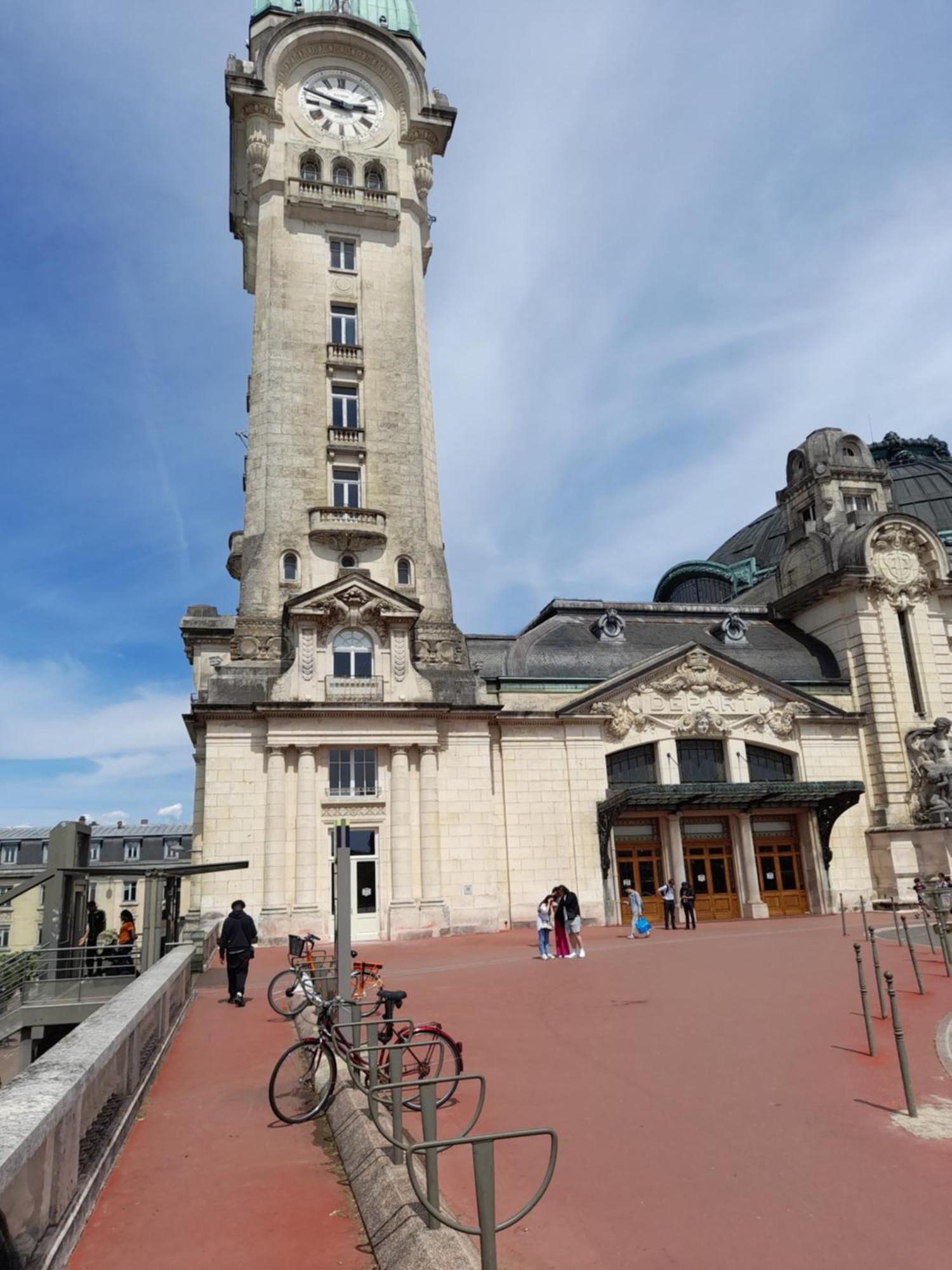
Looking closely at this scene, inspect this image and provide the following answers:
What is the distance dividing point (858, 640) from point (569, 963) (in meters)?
24.5

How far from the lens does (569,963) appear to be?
21234 mm

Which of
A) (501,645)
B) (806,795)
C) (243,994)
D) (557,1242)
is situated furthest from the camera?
(501,645)

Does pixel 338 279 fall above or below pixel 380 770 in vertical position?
above

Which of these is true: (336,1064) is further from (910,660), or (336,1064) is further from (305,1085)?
(910,660)

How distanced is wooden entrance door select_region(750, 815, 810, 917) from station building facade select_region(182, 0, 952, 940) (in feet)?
0.33

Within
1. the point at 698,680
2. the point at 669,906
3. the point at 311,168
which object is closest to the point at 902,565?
the point at 698,680

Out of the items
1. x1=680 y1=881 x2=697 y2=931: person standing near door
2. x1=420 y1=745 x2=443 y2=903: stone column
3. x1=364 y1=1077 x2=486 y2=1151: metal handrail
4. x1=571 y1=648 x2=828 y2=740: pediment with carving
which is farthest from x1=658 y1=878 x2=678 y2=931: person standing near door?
x1=364 y1=1077 x2=486 y2=1151: metal handrail

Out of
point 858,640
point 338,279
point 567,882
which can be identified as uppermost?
point 338,279

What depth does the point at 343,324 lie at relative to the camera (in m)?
38.7

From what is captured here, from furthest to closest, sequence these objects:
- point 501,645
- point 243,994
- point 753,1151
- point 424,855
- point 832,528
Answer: point 832,528, point 501,645, point 424,855, point 243,994, point 753,1151

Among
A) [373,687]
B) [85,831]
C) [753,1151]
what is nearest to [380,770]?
[373,687]

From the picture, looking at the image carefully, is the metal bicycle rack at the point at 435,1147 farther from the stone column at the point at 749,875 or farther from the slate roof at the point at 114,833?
the slate roof at the point at 114,833

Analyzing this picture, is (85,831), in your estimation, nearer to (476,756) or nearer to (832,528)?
(476,756)

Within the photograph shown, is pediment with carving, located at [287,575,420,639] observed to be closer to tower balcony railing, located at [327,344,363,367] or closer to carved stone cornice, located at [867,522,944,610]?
tower balcony railing, located at [327,344,363,367]
